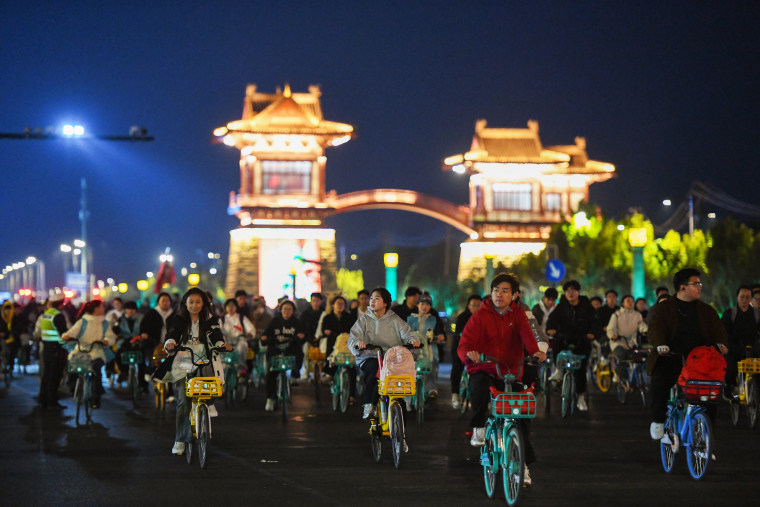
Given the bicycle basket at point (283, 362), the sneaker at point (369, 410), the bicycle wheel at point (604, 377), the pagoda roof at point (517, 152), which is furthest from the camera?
the pagoda roof at point (517, 152)

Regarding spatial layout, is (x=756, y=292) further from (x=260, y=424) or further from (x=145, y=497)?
(x=145, y=497)

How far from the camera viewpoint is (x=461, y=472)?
1055 cm

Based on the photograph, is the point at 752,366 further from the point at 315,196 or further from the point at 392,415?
the point at 315,196

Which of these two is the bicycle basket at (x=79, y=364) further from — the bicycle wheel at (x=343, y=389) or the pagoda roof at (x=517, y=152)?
the pagoda roof at (x=517, y=152)

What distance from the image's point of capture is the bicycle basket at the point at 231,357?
59.6 ft

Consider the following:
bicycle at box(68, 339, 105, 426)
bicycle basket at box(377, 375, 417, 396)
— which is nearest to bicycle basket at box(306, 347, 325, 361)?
bicycle at box(68, 339, 105, 426)

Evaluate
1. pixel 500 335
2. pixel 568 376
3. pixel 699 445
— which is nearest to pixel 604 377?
pixel 568 376

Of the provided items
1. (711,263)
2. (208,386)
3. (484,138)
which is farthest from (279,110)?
(208,386)

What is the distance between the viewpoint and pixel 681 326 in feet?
34.4

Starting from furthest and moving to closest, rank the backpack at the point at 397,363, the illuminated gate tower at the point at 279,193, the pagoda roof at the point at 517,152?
the pagoda roof at the point at 517,152, the illuminated gate tower at the point at 279,193, the backpack at the point at 397,363

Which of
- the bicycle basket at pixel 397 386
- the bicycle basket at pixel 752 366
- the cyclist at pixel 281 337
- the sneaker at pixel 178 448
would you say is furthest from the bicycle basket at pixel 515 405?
the cyclist at pixel 281 337

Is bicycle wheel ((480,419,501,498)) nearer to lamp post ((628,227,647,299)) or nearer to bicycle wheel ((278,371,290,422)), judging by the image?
bicycle wheel ((278,371,290,422))

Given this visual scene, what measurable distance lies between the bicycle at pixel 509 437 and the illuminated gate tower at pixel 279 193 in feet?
178

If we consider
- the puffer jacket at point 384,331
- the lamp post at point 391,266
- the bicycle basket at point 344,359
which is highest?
the lamp post at point 391,266
